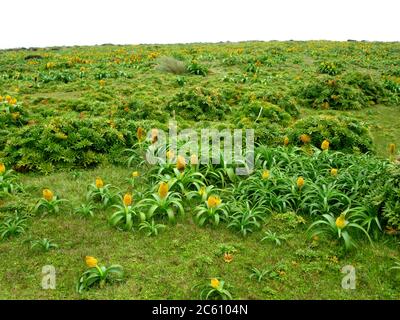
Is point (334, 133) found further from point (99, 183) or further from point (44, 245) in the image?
point (44, 245)

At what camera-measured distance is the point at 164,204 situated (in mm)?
5516

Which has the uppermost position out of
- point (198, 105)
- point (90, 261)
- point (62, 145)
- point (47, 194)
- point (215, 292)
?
point (198, 105)

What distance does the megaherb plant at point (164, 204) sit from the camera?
540 centimetres

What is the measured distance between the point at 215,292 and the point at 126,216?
5.63 feet

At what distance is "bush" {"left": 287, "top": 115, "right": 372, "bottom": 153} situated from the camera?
777 cm

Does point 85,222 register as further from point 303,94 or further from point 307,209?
point 303,94

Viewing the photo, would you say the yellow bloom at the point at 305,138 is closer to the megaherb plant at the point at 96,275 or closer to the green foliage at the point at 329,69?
the megaherb plant at the point at 96,275

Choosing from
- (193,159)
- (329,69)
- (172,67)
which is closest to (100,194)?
(193,159)

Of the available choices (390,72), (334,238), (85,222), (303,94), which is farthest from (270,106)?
(390,72)

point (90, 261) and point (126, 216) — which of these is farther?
point (126, 216)

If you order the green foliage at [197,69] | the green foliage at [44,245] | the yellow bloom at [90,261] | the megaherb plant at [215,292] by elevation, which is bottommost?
the megaherb plant at [215,292]

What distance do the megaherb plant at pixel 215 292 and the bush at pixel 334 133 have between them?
4.38m

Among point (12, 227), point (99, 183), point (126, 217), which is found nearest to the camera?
point (12, 227)

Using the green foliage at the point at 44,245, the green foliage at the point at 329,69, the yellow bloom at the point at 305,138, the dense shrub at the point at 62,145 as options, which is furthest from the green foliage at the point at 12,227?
the green foliage at the point at 329,69
